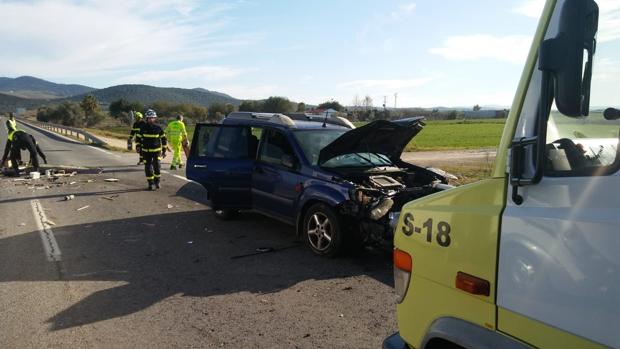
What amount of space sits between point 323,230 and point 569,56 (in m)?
4.59

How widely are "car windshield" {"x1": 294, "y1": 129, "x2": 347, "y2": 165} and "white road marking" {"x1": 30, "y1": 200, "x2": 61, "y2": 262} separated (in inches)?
138

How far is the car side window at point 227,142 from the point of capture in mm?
7621

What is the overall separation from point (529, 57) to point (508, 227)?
669mm

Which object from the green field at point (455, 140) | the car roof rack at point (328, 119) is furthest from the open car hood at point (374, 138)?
the green field at point (455, 140)

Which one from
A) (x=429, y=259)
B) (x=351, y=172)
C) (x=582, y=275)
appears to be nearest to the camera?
(x=582, y=275)

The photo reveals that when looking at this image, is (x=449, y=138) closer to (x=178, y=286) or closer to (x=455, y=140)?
(x=455, y=140)

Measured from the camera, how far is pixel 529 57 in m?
1.88

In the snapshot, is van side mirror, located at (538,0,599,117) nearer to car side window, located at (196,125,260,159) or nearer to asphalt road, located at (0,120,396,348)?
asphalt road, located at (0,120,396,348)

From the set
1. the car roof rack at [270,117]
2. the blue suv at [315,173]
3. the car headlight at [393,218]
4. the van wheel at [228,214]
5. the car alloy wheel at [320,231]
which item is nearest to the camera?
the car headlight at [393,218]

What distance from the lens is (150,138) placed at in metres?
11.7

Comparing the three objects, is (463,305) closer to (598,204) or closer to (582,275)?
(582,275)

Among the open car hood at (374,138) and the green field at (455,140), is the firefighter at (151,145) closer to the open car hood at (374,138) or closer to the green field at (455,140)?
the open car hood at (374,138)

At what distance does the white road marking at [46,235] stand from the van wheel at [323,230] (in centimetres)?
320

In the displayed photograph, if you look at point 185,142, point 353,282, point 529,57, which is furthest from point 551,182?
point 185,142
